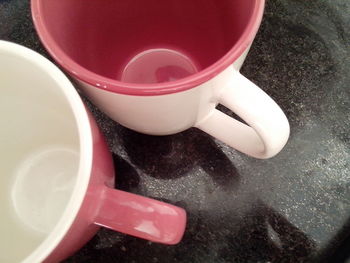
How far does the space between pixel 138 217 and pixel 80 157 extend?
0.06m

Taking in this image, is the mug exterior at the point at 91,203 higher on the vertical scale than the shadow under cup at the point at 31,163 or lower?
higher

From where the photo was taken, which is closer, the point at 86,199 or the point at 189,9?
the point at 86,199

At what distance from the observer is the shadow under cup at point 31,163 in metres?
0.35

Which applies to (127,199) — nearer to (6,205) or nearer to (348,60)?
(6,205)

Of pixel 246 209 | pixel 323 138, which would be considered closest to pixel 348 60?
pixel 323 138

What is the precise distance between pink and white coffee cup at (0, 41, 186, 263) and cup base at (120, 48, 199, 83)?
0.12 meters

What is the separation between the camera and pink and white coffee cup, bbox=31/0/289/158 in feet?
0.89

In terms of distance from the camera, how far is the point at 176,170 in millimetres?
410

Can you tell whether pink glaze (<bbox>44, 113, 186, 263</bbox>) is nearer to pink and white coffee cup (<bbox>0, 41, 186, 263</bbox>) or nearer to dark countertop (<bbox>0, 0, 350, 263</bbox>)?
pink and white coffee cup (<bbox>0, 41, 186, 263</bbox>)

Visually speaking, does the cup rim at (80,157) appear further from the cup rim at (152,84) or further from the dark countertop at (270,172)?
the dark countertop at (270,172)

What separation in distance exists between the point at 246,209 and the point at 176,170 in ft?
0.26

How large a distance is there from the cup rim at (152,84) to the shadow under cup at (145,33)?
0.06 feet

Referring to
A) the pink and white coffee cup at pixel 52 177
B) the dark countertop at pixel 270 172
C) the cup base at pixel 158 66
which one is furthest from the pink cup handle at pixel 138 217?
the cup base at pixel 158 66

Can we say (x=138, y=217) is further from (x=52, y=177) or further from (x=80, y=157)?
(x=52, y=177)
